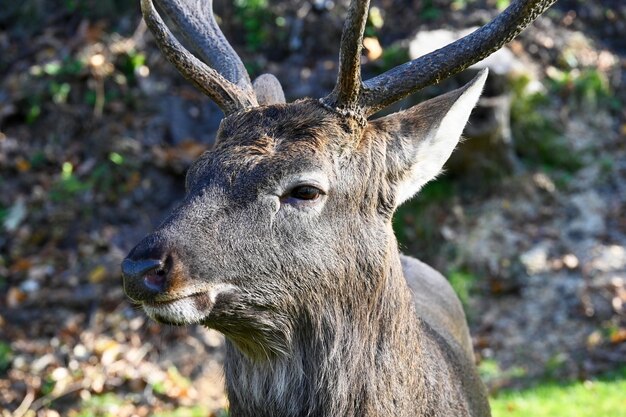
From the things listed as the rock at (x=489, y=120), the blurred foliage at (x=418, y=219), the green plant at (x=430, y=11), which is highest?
the green plant at (x=430, y=11)

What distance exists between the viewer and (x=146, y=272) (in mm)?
2924

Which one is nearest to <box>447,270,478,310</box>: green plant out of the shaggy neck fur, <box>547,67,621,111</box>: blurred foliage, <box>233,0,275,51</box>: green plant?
<box>547,67,621,111</box>: blurred foliage

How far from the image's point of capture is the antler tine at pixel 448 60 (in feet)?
11.5

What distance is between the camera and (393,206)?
363 centimetres

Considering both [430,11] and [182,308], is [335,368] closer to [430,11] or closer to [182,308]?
[182,308]

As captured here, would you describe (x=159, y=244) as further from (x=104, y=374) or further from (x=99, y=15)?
(x=99, y=15)

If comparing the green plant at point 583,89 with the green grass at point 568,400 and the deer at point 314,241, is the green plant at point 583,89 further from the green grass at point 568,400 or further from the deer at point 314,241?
the deer at point 314,241

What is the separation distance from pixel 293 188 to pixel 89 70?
7.77 metres

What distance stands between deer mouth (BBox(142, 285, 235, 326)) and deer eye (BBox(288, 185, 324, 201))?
1.61 feet

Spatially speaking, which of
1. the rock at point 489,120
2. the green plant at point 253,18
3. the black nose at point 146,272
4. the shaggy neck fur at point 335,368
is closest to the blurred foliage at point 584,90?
the rock at point 489,120

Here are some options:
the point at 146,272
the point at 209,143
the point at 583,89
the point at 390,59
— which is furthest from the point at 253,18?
the point at 146,272

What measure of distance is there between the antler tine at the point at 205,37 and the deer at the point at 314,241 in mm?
315

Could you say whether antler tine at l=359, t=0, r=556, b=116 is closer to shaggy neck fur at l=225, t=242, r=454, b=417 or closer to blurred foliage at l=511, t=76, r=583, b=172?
shaggy neck fur at l=225, t=242, r=454, b=417

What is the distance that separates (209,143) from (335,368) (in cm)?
672
